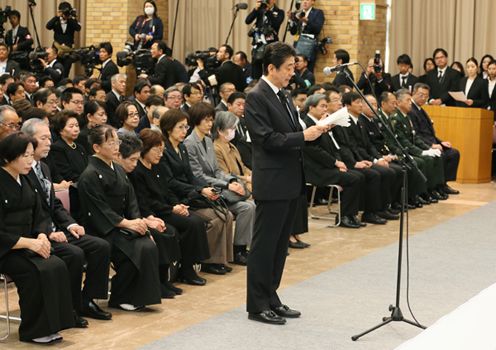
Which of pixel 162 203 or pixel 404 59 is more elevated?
A: pixel 404 59

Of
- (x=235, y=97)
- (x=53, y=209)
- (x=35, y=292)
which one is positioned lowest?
(x=35, y=292)

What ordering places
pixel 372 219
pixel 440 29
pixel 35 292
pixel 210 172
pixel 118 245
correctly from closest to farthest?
pixel 35 292 → pixel 118 245 → pixel 210 172 → pixel 372 219 → pixel 440 29

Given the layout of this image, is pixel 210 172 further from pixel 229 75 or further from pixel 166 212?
pixel 229 75

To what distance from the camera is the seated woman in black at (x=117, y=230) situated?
643 cm

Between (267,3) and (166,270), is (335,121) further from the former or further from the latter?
(267,3)

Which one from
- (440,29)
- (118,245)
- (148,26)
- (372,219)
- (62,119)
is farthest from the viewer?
(440,29)

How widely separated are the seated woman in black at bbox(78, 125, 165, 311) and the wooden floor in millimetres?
139

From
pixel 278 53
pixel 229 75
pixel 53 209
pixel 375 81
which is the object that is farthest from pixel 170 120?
pixel 375 81

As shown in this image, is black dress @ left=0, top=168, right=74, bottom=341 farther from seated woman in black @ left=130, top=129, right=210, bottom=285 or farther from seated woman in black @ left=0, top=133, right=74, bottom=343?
seated woman in black @ left=130, top=129, right=210, bottom=285

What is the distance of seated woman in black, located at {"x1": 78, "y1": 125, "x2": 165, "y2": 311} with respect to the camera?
6430 millimetres

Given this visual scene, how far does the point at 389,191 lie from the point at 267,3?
584 cm

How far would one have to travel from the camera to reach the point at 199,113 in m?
8.01

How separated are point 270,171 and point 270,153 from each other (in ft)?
0.37

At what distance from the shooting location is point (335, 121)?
19.2ft
